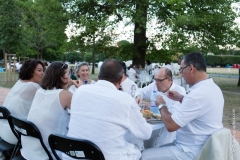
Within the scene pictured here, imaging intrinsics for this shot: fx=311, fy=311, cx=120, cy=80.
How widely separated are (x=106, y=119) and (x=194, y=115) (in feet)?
2.48

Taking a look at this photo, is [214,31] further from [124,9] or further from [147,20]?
[124,9]

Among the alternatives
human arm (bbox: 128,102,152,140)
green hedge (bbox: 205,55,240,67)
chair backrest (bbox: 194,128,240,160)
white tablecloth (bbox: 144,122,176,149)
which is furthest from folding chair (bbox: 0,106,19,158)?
green hedge (bbox: 205,55,240,67)

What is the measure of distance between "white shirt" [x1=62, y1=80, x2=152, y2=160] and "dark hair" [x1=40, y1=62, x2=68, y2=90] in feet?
2.25

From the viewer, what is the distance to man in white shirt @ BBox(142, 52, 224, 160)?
98.1 inches

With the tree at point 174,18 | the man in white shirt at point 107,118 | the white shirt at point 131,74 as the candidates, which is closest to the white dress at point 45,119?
the man in white shirt at point 107,118

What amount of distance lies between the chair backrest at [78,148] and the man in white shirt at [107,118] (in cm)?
8

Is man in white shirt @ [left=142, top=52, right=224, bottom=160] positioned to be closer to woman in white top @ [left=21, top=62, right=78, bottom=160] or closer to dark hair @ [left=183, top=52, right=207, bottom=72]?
dark hair @ [left=183, top=52, right=207, bottom=72]

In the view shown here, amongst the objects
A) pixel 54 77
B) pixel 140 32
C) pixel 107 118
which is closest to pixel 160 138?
pixel 107 118

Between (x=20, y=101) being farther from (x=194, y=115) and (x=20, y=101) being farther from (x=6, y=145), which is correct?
(x=194, y=115)

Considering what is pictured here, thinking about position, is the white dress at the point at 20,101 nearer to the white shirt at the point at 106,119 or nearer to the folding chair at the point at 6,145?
the folding chair at the point at 6,145

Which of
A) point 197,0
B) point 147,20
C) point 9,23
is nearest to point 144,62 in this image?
point 147,20

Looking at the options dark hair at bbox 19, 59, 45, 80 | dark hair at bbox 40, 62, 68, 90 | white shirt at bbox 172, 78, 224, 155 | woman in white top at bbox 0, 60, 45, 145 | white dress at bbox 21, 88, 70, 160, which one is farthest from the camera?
dark hair at bbox 19, 59, 45, 80

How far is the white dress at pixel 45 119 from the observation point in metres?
2.80

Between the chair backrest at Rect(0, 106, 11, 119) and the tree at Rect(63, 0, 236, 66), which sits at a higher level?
the tree at Rect(63, 0, 236, 66)
